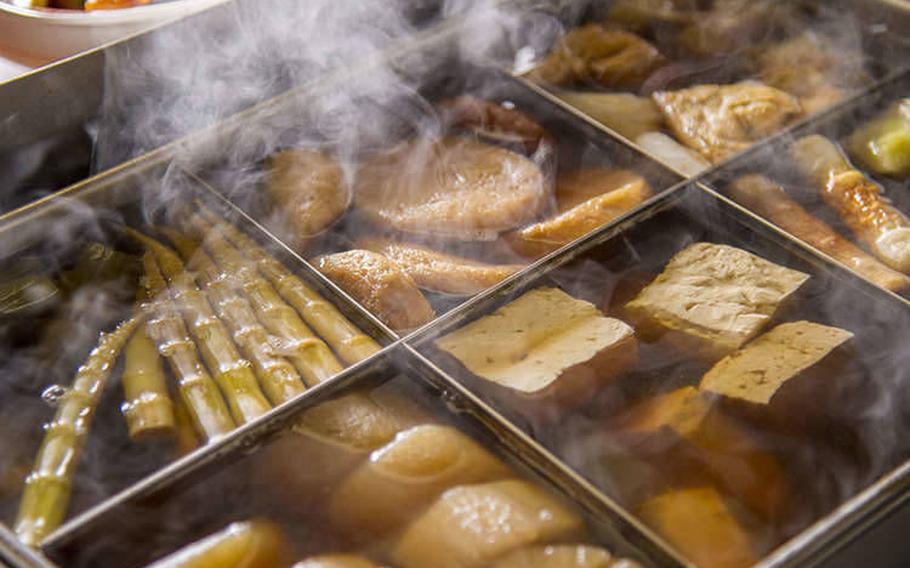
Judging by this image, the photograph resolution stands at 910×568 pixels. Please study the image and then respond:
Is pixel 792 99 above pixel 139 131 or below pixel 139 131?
below

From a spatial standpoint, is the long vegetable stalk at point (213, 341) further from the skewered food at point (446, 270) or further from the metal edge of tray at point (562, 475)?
the skewered food at point (446, 270)

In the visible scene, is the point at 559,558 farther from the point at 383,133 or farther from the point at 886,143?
the point at 886,143

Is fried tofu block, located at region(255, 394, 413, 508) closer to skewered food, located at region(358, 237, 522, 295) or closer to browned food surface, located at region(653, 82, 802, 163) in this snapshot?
skewered food, located at region(358, 237, 522, 295)

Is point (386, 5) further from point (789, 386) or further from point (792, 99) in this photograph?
point (789, 386)

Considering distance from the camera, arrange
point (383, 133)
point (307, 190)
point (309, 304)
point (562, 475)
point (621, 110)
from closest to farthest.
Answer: point (562, 475) → point (309, 304) → point (307, 190) → point (383, 133) → point (621, 110)

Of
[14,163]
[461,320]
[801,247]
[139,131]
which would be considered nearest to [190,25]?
[139,131]

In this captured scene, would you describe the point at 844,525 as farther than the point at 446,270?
No

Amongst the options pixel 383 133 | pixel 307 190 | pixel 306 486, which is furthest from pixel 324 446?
pixel 383 133
